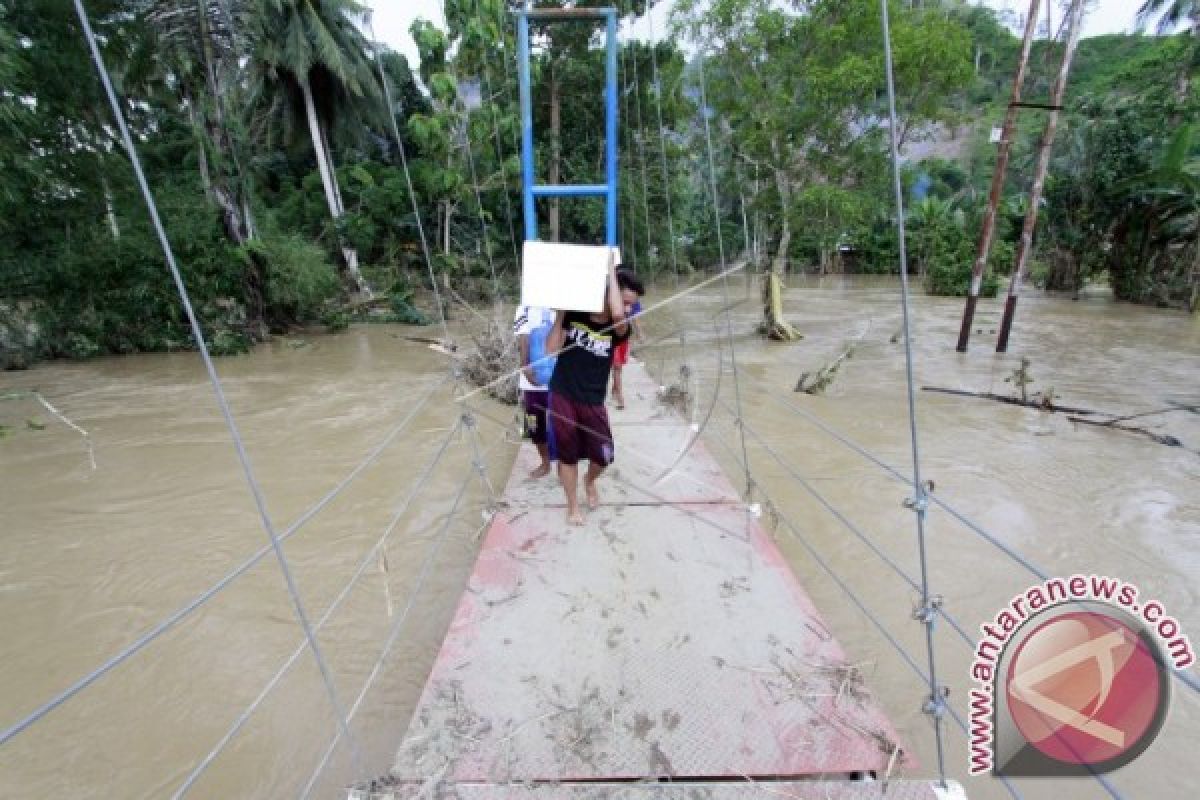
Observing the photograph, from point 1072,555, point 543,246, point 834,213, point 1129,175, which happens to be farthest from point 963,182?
point 543,246

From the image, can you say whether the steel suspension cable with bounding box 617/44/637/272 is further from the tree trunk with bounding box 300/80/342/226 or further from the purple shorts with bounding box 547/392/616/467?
the purple shorts with bounding box 547/392/616/467

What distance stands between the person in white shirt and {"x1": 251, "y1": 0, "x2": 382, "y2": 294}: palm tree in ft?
31.4

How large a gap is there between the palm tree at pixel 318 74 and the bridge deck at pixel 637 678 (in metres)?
10.8

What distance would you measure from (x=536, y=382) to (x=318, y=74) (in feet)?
40.7

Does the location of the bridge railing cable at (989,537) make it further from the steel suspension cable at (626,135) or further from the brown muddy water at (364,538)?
the steel suspension cable at (626,135)

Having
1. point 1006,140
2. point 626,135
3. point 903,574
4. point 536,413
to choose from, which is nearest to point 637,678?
point 903,574

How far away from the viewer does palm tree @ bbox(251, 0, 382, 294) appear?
1065cm

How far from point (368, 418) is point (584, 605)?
4.36 metres

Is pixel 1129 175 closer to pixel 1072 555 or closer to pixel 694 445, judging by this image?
pixel 1072 555

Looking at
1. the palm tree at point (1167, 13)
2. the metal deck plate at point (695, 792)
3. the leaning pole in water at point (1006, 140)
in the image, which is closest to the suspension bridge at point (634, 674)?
the metal deck plate at point (695, 792)

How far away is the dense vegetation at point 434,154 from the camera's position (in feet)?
22.0

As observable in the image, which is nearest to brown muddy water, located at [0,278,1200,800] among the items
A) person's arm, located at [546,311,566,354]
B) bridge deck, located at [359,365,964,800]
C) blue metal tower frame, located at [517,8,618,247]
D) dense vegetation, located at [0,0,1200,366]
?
bridge deck, located at [359,365,964,800]

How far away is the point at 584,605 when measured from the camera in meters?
2.02

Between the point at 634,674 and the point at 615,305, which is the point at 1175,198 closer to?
the point at 615,305
